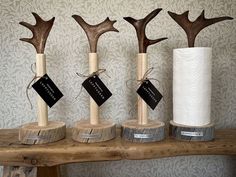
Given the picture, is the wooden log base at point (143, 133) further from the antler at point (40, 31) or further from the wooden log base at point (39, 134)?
the antler at point (40, 31)

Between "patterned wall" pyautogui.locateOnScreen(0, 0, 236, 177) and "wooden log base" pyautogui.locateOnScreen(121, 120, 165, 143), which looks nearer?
"wooden log base" pyautogui.locateOnScreen(121, 120, 165, 143)

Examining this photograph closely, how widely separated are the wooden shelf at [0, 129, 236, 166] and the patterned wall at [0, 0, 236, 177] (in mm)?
211

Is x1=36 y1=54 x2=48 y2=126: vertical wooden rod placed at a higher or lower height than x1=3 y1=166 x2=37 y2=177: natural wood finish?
higher

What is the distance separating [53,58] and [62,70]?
0.15ft

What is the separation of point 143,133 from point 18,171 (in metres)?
0.28

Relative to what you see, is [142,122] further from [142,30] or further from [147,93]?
[142,30]

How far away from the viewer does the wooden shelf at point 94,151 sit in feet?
1.71

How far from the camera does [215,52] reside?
0.77 meters

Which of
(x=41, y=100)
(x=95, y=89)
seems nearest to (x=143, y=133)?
(x=95, y=89)

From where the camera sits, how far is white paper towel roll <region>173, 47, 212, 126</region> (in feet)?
1.87

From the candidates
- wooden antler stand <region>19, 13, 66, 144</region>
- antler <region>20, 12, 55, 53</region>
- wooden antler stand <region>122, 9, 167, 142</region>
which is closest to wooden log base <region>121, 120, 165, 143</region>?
wooden antler stand <region>122, 9, 167, 142</region>

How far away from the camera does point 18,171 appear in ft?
1.74

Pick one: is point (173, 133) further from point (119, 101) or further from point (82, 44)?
point (82, 44)

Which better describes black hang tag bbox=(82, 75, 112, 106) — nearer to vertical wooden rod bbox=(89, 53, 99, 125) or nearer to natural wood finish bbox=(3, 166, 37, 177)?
vertical wooden rod bbox=(89, 53, 99, 125)
